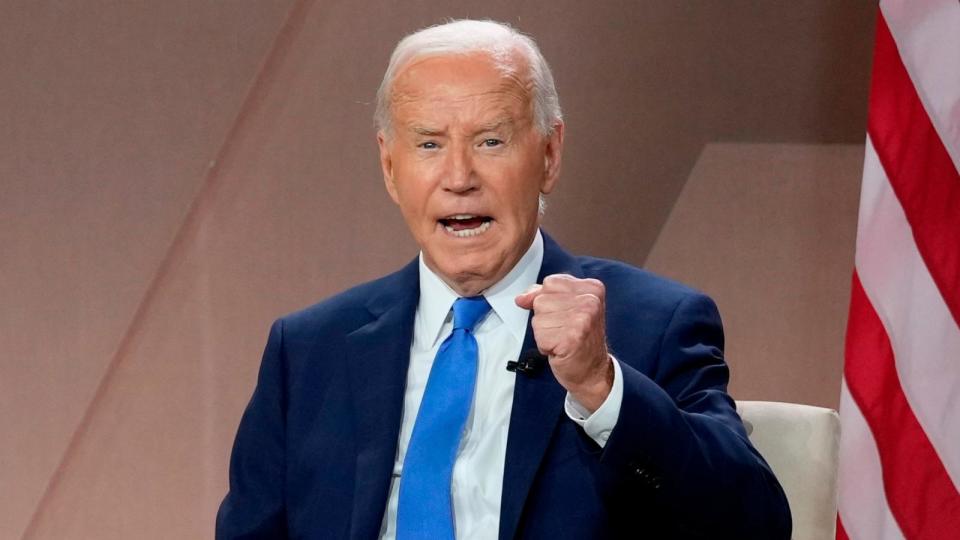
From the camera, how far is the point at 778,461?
215cm

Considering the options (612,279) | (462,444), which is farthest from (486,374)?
(612,279)

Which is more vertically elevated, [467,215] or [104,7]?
[104,7]

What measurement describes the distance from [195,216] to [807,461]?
134cm

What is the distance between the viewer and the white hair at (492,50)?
1.88 m

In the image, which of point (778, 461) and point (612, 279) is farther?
point (778, 461)

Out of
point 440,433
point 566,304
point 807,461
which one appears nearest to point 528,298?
point 566,304

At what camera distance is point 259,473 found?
2035 mm

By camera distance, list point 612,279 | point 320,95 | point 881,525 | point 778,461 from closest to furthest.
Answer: point 612,279, point 778,461, point 881,525, point 320,95

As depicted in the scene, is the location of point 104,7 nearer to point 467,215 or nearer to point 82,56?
point 82,56

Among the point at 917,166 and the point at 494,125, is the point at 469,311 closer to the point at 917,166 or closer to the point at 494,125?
the point at 494,125

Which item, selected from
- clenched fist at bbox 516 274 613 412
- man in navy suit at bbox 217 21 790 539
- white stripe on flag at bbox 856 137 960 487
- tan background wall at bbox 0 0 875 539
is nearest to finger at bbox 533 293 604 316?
clenched fist at bbox 516 274 613 412

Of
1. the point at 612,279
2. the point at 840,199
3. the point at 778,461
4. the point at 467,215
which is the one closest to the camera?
the point at 467,215

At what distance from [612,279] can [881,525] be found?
0.89 meters

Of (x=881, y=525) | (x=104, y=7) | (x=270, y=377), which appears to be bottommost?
(x=881, y=525)
